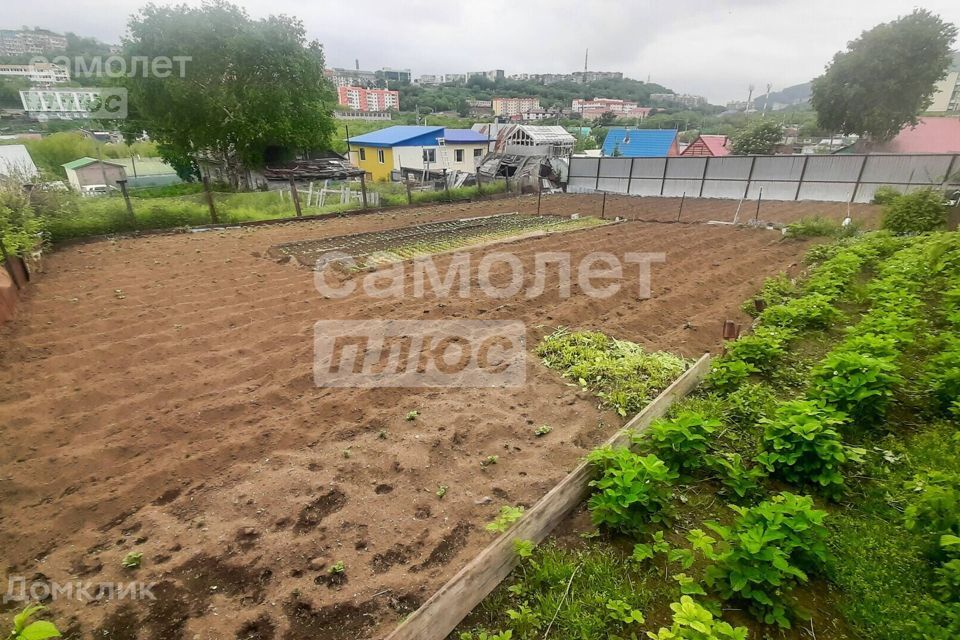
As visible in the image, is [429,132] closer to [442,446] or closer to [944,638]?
[442,446]

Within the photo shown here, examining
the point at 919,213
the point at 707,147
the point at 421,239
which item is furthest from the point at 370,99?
the point at 919,213

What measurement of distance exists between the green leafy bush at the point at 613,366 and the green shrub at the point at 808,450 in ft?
4.16

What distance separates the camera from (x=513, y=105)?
9619 centimetres

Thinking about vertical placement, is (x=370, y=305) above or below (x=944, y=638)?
below

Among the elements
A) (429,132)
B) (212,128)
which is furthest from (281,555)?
(429,132)

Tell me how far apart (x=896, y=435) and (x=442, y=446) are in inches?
127

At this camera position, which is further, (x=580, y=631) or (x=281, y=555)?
(x=281, y=555)

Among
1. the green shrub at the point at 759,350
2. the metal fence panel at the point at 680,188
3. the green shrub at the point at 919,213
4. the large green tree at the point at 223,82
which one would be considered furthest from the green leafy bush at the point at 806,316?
the large green tree at the point at 223,82

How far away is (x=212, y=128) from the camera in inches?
746

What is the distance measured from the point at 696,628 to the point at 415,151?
91.4 ft

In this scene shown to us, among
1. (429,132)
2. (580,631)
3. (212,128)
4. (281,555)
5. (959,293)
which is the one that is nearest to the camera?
(580,631)

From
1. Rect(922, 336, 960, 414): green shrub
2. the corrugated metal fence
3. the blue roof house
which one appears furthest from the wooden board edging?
the blue roof house

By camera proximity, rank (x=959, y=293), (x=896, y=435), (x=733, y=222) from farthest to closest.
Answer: (x=733, y=222) → (x=959, y=293) → (x=896, y=435)

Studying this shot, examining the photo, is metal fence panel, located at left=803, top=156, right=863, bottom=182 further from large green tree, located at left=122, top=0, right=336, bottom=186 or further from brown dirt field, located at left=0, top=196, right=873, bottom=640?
large green tree, located at left=122, top=0, right=336, bottom=186
